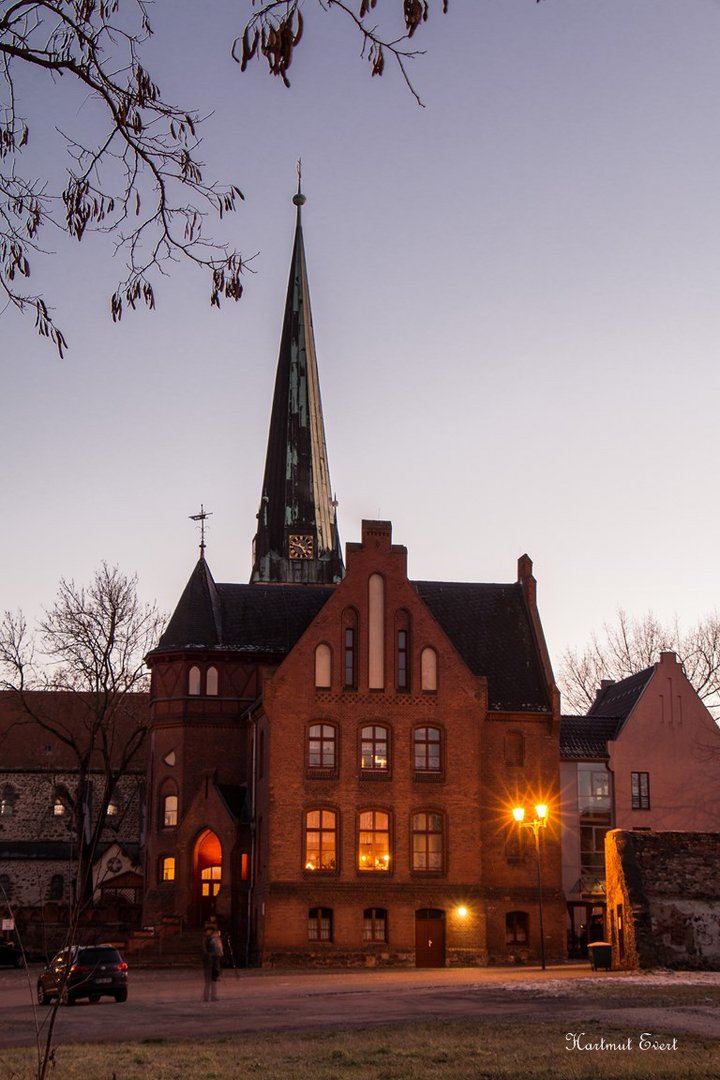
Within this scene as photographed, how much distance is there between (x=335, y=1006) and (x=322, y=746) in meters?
23.9

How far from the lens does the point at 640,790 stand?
56.5m

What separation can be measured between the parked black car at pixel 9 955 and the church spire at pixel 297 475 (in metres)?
33.6

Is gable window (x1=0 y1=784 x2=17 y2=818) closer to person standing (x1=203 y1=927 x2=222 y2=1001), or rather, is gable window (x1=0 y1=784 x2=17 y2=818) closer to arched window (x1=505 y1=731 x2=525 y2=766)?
arched window (x1=505 y1=731 x2=525 y2=766)

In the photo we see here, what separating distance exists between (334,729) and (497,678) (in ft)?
26.0

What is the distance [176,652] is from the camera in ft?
193

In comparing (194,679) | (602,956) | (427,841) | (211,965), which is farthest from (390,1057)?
(194,679)

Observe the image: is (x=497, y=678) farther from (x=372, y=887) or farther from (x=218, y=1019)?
(x=218, y=1019)

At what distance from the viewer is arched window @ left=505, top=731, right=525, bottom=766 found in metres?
55.1

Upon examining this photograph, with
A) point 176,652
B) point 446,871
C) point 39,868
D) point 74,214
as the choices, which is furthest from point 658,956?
point 39,868

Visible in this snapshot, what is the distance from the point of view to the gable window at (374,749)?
53.0 meters

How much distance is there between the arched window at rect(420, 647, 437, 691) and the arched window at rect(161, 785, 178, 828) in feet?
40.6

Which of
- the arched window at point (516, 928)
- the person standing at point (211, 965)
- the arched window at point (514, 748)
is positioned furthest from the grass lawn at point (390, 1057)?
the arched window at point (514, 748)

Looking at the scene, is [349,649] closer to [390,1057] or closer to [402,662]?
[402,662]
